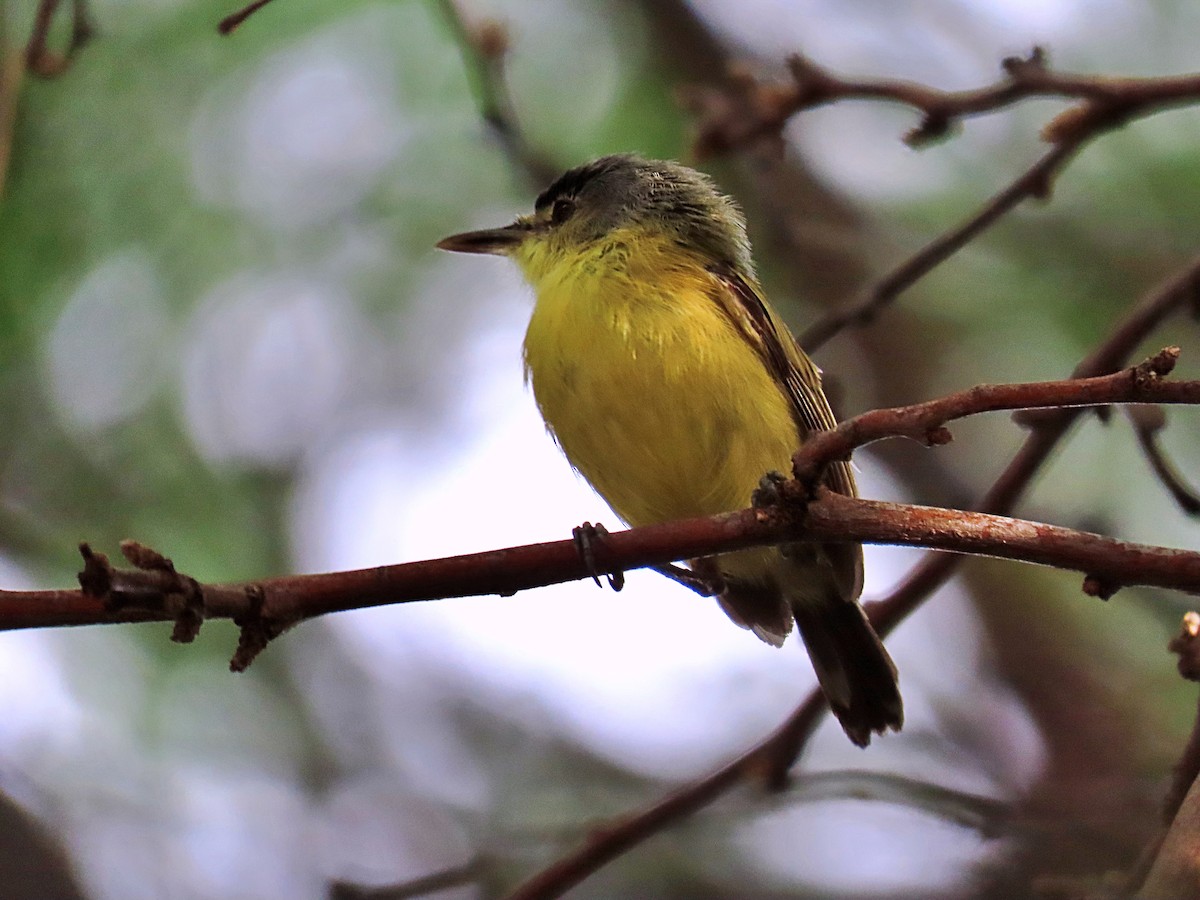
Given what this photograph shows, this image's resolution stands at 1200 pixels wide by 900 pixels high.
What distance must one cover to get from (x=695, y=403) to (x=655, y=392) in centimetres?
11

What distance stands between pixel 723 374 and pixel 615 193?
119 centimetres

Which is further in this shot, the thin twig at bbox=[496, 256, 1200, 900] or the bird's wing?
the bird's wing

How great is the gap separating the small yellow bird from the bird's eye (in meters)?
0.14

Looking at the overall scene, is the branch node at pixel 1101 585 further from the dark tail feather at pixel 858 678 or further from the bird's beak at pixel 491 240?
the bird's beak at pixel 491 240

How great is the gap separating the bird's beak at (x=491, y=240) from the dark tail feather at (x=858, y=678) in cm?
173

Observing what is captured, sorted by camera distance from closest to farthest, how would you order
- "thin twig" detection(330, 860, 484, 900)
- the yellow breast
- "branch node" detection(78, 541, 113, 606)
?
"branch node" detection(78, 541, 113, 606)
"thin twig" detection(330, 860, 484, 900)
the yellow breast

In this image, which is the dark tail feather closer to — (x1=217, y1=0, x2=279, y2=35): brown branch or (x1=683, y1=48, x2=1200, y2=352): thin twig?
(x1=683, y1=48, x2=1200, y2=352): thin twig

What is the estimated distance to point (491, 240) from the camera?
4918 mm

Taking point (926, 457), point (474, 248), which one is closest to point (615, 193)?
point (474, 248)

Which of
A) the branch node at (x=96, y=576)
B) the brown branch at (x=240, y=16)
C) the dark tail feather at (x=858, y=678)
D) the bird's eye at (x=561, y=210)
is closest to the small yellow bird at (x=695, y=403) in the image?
the dark tail feather at (x=858, y=678)

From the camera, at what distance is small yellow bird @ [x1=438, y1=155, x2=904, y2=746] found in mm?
3779

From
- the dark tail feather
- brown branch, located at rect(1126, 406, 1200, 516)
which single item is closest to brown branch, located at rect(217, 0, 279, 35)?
brown branch, located at rect(1126, 406, 1200, 516)

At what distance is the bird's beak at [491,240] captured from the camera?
4.86 meters

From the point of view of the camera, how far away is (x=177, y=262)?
639 centimetres
